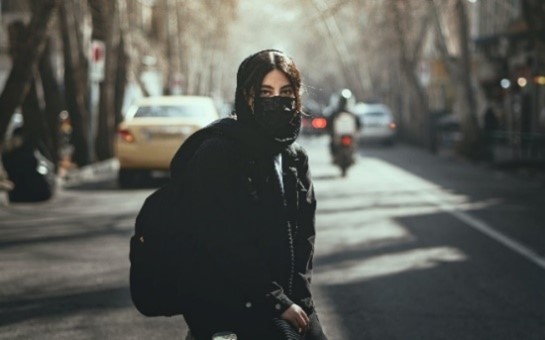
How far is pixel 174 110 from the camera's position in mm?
20312

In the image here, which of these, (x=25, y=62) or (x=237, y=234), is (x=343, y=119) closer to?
(x=25, y=62)

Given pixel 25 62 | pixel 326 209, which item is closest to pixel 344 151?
pixel 326 209

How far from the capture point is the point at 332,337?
22.6 feet

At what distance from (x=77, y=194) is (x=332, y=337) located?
41.6 feet

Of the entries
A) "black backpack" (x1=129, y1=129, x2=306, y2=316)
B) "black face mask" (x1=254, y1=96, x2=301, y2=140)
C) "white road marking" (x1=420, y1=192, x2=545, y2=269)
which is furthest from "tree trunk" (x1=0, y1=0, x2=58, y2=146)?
"black face mask" (x1=254, y1=96, x2=301, y2=140)

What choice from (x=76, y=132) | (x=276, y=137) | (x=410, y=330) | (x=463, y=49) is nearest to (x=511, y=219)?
(x=410, y=330)

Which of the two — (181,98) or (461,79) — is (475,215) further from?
(461,79)

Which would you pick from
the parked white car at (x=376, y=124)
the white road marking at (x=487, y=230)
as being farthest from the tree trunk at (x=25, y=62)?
the parked white car at (x=376, y=124)

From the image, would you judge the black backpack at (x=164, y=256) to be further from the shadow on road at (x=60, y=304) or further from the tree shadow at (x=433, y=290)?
the shadow on road at (x=60, y=304)

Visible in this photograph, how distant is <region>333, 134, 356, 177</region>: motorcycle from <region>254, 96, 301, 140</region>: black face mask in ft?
63.6

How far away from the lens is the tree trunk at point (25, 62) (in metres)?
17.8

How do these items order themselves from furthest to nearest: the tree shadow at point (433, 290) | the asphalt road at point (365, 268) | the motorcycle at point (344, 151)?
the motorcycle at point (344, 151) < the asphalt road at point (365, 268) < the tree shadow at point (433, 290)

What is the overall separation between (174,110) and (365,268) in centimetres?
1091

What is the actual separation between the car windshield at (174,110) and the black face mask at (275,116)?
54.2 ft
